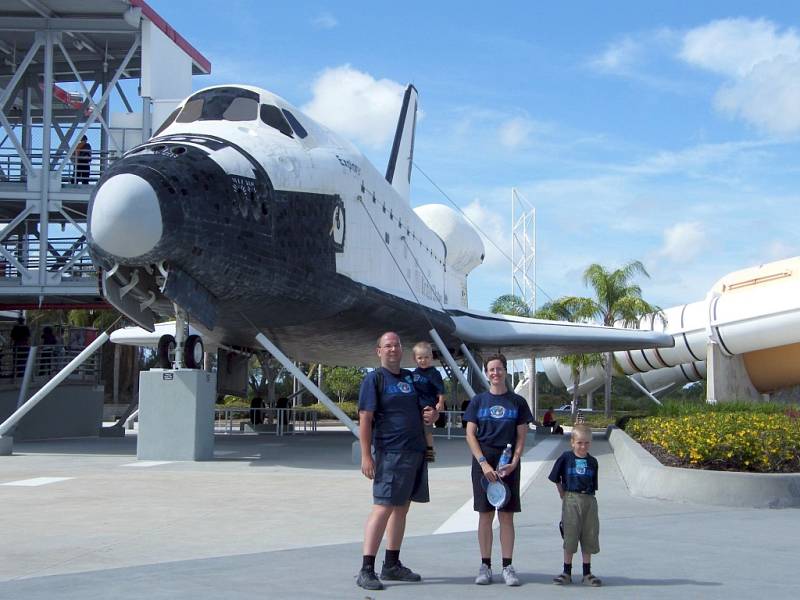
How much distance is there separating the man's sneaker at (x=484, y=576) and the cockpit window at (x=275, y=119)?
26.0ft

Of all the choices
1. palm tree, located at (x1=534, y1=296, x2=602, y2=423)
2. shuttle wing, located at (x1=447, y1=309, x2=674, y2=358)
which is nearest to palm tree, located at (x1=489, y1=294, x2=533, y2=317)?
palm tree, located at (x1=534, y1=296, x2=602, y2=423)

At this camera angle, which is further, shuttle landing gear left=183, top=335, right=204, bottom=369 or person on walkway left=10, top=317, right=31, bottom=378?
person on walkway left=10, top=317, right=31, bottom=378

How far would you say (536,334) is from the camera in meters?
17.8

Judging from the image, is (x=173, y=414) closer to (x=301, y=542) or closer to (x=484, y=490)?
(x=301, y=542)

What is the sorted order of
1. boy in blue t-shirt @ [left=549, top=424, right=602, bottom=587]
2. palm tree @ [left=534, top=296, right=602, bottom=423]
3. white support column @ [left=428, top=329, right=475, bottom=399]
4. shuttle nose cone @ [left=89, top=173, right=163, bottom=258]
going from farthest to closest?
palm tree @ [left=534, top=296, right=602, bottom=423] < white support column @ [left=428, top=329, right=475, bottom=399] < shuttle nose cone @ [left=89, top=173, right=163, bottom=258] < boy in blue t-shirt @ [left=549, top=424, right=602, bottom=587]

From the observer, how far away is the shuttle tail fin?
22.8 m

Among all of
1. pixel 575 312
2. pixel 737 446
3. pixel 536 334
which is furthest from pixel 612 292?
pixel 737 446

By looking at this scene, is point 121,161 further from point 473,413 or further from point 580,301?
point 580,301

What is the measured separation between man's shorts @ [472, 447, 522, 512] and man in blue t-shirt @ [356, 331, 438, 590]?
264 mm

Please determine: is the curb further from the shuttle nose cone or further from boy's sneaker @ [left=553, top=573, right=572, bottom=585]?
the shuttle nose cone

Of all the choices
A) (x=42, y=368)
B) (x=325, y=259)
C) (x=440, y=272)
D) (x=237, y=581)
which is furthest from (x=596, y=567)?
(x=42, y=368)

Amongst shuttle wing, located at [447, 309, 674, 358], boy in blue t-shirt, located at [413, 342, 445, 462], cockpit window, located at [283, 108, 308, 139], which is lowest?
boy in blue t-shirt, located at [413, 342, 445, 462]

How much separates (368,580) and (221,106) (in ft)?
27.4

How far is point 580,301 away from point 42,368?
16.9m
